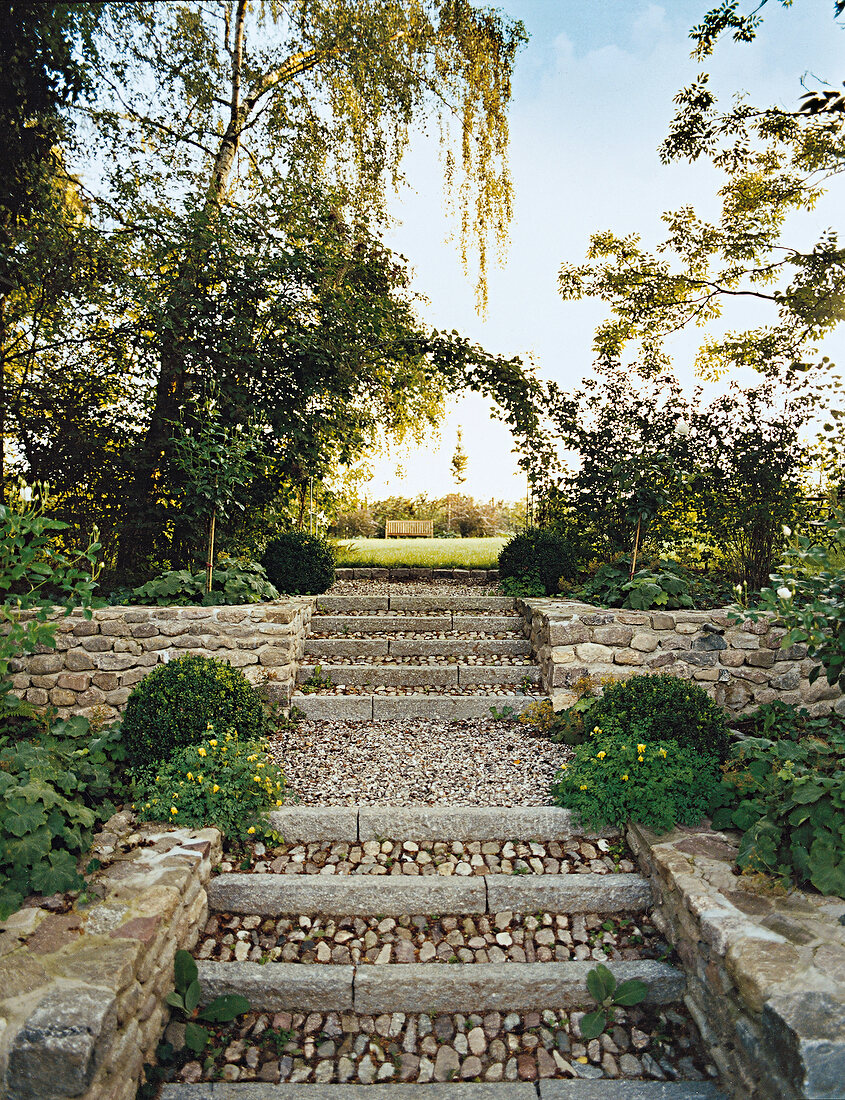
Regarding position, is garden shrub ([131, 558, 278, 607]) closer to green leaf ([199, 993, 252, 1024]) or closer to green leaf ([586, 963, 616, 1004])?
green leaf ([199, 993, 252, 1024])

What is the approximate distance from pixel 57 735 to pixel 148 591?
5.40 ft

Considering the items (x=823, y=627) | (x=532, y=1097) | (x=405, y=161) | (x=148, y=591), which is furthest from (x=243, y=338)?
(x=532, y=1097)

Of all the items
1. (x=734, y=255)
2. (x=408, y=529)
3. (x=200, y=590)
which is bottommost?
(x=200, y=590)

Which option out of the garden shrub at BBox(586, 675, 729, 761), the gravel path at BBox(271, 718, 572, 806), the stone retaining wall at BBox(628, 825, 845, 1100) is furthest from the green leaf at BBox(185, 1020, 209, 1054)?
the garden shrub at BBox(586, 675, 729, 761)

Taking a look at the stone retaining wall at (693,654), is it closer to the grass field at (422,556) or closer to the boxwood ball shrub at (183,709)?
the boxwood ball shrub at (183,709)

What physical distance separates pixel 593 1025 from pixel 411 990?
673 millimetres

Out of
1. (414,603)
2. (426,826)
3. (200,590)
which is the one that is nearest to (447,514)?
(414,603)

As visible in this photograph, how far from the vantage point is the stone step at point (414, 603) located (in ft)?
21.1

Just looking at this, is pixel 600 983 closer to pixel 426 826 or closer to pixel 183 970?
pixel 426 826

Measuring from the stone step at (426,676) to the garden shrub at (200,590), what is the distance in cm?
82

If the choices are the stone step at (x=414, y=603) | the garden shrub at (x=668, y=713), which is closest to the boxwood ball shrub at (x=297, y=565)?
the stone step at (x=414, y=603)

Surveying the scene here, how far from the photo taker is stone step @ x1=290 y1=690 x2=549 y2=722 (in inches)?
187

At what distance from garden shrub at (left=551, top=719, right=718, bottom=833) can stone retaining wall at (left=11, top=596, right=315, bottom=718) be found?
2342 millimetres

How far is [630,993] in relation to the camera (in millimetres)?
2371
